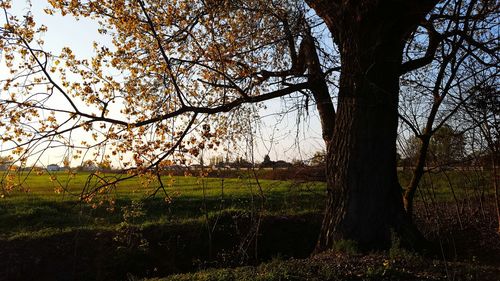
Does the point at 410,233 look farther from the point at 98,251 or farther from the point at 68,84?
the point at 98,251

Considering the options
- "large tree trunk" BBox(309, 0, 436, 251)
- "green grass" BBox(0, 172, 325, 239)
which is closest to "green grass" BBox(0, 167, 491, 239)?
"green grass" BBox(0, 172, 325, 239)

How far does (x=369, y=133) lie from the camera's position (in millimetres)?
7324

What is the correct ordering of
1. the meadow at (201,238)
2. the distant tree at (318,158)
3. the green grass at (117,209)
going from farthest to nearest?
1. the green grass at (117,209)
2. the distant tree at (318,158)
3. the meadow at (201,238)

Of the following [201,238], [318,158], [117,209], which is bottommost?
[201,238]

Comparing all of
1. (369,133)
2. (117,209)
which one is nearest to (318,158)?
(369,133)

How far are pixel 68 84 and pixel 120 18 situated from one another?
52.8 inches

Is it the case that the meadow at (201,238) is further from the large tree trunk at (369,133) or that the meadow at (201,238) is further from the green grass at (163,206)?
the large tree trunk at (369,133)

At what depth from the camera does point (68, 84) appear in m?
6.62

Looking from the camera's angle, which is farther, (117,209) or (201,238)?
(117,209)

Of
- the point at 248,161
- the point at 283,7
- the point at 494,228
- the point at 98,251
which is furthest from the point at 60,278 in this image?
the point at 494,228

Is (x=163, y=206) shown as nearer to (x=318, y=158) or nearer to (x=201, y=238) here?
(x=201, y=238)

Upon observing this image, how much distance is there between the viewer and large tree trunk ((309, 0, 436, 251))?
716cm

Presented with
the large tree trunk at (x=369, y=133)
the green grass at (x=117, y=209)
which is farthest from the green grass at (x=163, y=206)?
the large tree trunk at (x=369, y=133)

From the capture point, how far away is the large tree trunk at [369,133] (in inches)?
282
